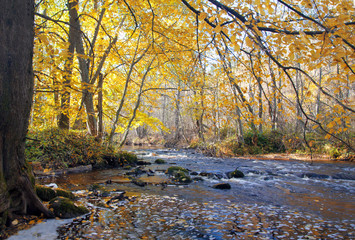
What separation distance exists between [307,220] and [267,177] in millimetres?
4215

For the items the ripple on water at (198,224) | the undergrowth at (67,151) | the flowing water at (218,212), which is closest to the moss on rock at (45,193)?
the flowing water at (218,212)

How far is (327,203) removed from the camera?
527 centimetres

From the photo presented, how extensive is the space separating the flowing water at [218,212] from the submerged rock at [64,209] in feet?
0.50

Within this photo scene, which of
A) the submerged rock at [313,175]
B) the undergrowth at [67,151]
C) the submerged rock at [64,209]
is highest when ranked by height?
the undergrowth at [67,151]

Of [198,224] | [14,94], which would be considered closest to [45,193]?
[14,94]

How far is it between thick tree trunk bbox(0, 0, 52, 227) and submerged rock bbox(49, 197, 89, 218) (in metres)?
0.60

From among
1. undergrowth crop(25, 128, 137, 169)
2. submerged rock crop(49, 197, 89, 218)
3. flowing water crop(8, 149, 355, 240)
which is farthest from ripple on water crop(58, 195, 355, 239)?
undergrowth crop(25, 128, 137, 169)

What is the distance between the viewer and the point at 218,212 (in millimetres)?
4434

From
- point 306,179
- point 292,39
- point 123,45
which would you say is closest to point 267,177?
point 306,179

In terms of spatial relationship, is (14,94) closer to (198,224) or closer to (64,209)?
(64,209)

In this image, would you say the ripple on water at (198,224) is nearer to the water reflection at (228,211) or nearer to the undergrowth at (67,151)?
the water reflection at (228,211)

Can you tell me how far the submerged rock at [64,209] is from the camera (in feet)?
12.3

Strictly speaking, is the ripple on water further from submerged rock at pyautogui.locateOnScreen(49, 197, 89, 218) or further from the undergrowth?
the undergrowth

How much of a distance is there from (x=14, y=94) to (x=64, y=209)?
6.35 feet
